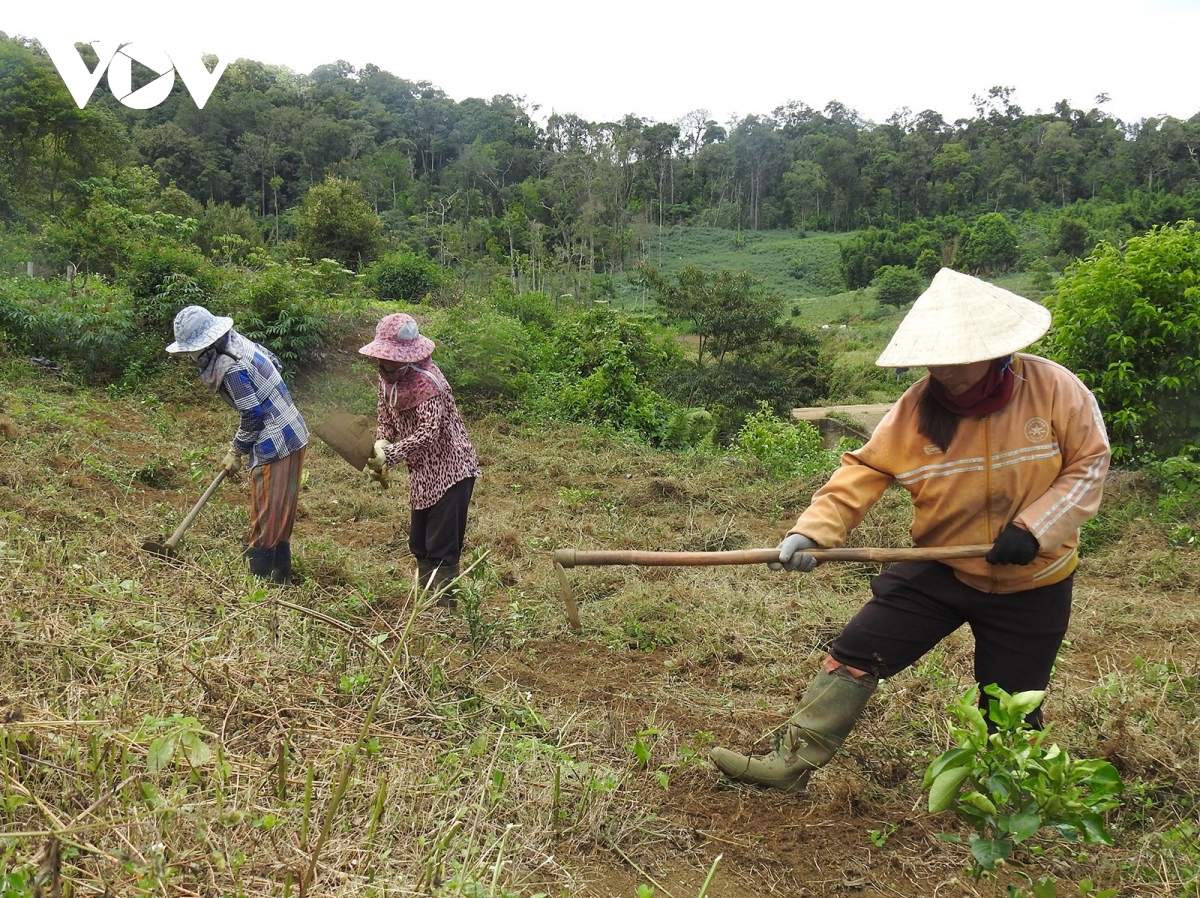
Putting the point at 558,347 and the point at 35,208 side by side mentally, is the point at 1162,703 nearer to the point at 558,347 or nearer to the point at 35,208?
the point at 558,347

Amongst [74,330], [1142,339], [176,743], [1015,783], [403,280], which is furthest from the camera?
[403,280]

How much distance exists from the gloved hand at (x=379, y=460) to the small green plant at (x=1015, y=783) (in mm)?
2756

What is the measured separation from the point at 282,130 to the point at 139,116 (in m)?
6.25

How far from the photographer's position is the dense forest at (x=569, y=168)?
2184 centimetres

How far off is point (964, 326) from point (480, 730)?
1.86 m

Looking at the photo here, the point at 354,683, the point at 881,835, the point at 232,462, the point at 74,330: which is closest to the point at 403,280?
the point at 74,330

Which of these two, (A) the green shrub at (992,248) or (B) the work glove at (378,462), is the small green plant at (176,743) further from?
(A) the green shrub at (992,248)

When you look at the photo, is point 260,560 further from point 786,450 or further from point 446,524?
point 786,450

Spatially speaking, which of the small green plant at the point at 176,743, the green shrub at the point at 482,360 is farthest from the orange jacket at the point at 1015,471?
the green shrub at the point at 482,360

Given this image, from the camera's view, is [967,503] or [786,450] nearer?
[967,503]

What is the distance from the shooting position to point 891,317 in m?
31.0

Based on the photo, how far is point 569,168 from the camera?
39.8m

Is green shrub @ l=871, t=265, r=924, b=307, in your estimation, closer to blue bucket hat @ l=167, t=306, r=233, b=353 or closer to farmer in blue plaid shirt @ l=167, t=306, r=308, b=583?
farmer in blue plaid shirt @ l=167, t=306, r=308, b=583

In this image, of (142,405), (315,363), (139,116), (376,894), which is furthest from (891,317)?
(139,116)
